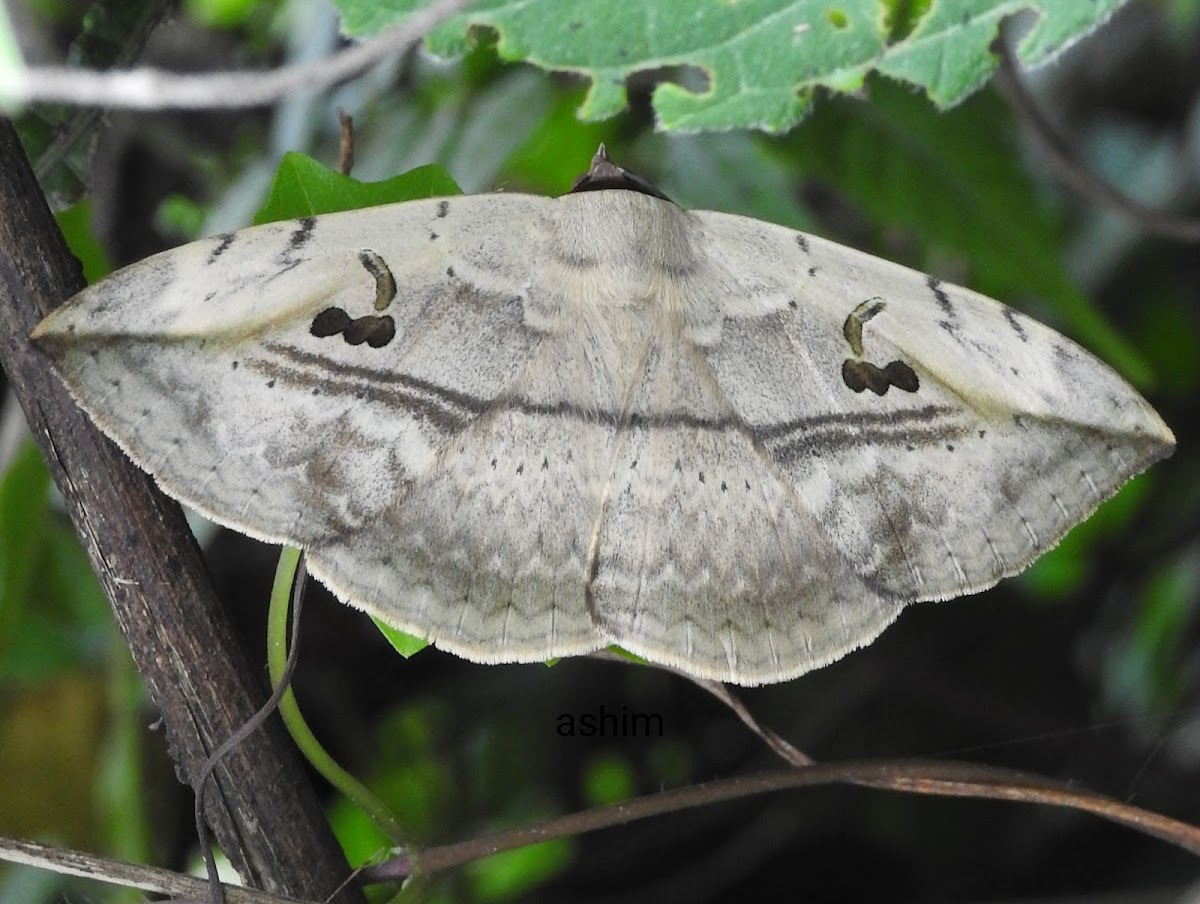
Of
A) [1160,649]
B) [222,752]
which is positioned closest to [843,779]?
[222,752]

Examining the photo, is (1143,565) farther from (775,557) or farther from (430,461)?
(430,461)

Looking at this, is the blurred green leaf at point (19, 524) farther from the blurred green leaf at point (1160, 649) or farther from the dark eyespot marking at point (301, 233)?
the blurred green leaf at point (1160, 649)

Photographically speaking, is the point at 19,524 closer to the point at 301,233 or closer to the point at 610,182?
the point at 301,233

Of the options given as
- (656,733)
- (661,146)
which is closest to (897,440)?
(661,146)

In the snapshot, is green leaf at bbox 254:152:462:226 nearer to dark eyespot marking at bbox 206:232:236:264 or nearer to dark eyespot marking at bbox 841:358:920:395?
dark eyespot marking at bbox 206:232:236:264

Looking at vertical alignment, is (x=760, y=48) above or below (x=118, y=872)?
above

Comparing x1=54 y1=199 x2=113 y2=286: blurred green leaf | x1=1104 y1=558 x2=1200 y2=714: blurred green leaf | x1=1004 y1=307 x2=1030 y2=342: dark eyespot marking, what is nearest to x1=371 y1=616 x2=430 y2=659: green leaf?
x1=54 y1=199 x2=113 y2=286: blurred green leaf
